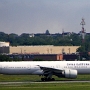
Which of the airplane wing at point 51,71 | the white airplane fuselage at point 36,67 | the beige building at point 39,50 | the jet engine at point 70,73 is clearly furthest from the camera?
the beige building at point 39,50

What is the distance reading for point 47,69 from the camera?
226 feet

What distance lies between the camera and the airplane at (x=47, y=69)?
2714 inches

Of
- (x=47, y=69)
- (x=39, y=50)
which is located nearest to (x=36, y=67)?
(x=47, y=69)

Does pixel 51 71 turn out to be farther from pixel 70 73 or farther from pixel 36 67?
pixel 70 73

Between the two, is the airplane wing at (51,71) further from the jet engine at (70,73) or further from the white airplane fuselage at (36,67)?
the jet engine at (70,73)

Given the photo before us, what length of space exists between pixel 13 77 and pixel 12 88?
2241cm

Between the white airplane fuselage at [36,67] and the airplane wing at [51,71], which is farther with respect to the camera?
the white airplane fuselage at [36,67]

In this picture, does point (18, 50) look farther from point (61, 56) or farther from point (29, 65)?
point (29, 65)

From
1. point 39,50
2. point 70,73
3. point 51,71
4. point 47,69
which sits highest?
point 39,50

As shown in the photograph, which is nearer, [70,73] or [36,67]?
[70,73]

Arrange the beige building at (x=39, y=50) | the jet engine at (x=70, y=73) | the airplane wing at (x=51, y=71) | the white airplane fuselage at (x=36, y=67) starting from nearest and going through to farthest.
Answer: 1. the jet engine at (x=70, y=73)
2. the airplane wing at (x=51, y=71)
3. the white airplane fuselage at (x=36, y=67)
4. the beige building at (x=39, y=50)

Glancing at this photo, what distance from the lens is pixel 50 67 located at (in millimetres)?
69500

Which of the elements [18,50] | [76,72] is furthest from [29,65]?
[18,50]

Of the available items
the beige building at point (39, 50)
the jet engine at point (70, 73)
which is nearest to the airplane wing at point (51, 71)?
the jet engine at point (70, 73)
